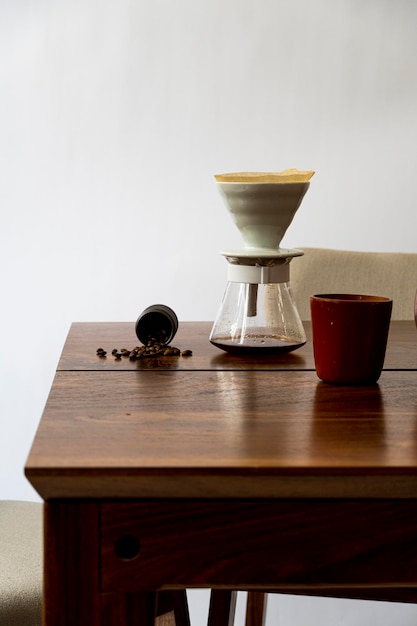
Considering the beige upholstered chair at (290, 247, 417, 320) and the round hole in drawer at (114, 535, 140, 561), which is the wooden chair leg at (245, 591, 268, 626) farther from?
the round hole in drawer at (114, 535, 140, 561)

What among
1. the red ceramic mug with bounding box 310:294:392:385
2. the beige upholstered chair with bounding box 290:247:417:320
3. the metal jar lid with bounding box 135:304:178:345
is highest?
the beige upholstered chair with bounding box 290:247:417:320

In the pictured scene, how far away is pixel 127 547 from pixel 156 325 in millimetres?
683

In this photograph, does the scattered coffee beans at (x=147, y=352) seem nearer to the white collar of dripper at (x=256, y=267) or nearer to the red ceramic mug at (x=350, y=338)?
the white collar of dripper at (x=256, y=267)

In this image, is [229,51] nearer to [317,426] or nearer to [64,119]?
[64,119]

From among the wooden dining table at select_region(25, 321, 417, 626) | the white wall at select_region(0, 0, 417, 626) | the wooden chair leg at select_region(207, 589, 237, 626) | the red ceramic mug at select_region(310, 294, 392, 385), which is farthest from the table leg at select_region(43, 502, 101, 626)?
the white wall at select_region(0, 0, 417, 626)

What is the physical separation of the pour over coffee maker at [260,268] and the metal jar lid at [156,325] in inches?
3.1

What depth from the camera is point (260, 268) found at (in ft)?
4.05

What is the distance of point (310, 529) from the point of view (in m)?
0.71

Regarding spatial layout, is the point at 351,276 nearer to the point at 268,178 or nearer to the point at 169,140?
the point at 268,178

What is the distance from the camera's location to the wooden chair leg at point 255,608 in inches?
71.2

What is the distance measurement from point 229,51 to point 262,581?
2.28m

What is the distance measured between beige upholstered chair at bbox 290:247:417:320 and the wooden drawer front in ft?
3.87

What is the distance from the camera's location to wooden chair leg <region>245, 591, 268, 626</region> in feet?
5.93

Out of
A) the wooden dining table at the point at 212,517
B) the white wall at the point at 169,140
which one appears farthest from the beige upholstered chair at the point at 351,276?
the wooden dining table at the point at 212,517
